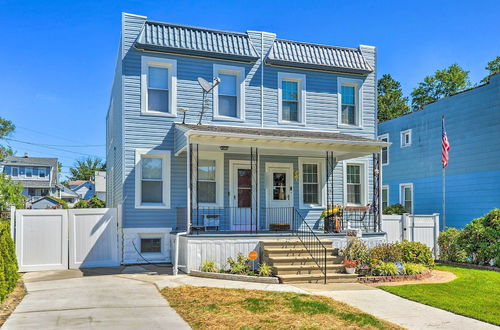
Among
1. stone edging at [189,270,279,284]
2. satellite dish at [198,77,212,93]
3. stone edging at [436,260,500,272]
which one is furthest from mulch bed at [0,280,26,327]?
stone edging at [436,260,500,272]

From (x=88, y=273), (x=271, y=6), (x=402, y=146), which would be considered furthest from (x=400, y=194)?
(x=88, y=273)

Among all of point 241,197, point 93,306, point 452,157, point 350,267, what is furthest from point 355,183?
point 93,306

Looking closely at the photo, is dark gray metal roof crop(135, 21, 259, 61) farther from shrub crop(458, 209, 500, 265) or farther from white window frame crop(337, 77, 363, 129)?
shrub crop(458, 209, 500, 265)

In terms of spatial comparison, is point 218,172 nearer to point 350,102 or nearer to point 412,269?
point 350,102

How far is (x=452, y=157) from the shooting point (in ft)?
62.3

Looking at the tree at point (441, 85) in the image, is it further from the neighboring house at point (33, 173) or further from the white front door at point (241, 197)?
the neighboring house at point (33, 173)

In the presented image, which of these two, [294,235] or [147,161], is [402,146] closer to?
[294,235]

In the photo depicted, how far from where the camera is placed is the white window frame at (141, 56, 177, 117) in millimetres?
12805

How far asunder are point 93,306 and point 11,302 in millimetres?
1544

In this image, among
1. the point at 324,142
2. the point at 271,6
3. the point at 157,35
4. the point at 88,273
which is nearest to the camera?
the point at 88,273

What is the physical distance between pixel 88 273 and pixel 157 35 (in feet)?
23.0

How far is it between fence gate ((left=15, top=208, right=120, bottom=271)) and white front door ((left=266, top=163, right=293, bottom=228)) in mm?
4823

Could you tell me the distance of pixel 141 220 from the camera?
41.2ft

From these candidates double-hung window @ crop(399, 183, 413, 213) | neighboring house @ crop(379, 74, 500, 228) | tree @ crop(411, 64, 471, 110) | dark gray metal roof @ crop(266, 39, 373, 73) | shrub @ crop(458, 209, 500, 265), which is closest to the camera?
shrub @ crop(458, 209, 500, 265)
